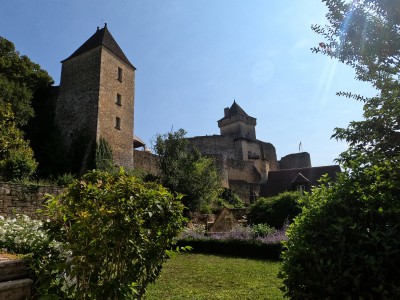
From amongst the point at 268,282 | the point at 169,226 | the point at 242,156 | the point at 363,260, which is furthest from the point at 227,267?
the point at 242,156

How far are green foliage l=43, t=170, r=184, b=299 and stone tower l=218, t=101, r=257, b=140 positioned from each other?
131 feet

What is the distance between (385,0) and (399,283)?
13.3ft

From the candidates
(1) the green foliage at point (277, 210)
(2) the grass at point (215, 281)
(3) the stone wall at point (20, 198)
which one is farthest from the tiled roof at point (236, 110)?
(2) the grass at point (215, 281)

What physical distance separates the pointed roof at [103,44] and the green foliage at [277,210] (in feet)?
48.0

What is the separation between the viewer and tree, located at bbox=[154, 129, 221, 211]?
63.6ft

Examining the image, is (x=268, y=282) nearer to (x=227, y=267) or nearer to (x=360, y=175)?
(x=227, y=267)

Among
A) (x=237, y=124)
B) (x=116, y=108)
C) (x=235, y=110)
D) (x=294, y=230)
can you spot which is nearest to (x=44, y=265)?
(x=294, y=230)

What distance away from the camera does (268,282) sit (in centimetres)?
649

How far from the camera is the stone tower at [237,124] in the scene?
4412 centimetres

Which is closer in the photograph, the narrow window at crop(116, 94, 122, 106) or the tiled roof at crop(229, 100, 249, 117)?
the narrow window at crop(116, 94, 122, 106)

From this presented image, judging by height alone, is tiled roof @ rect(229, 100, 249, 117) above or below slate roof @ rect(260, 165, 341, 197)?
above

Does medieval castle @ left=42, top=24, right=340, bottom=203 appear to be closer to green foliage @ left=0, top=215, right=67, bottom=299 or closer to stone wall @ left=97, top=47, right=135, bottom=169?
A: stone wall @ left=97, top=47, right=135, bottom=169

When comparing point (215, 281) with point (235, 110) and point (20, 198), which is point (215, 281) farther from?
point (235, 110)

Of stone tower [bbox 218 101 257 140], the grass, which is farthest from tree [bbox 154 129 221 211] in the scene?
stone tower [bbox 218 101 257 140]
